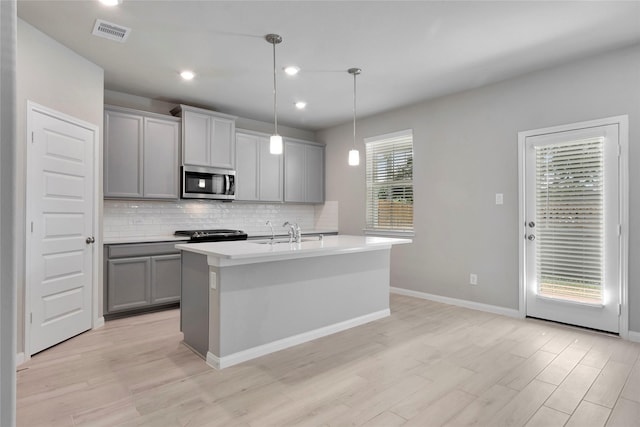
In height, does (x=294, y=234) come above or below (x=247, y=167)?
below

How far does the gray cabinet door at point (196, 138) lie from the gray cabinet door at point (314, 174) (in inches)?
73.3

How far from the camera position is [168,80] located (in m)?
4.14

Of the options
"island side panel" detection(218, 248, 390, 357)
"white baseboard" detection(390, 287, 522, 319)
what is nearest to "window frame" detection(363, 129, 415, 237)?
"white baseboard" detection(390, 287, 522, 319)

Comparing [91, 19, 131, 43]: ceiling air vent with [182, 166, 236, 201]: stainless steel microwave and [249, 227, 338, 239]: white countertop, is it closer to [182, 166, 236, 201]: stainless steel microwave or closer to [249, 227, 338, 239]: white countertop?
[182, 166, 236, 201]: stainless steel microwave

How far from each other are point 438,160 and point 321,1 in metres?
2.82

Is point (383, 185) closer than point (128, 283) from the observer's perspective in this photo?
No

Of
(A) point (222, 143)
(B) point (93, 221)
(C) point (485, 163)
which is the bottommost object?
(B) point (93, 221)

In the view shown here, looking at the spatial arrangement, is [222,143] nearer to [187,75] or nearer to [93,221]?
[187,75]

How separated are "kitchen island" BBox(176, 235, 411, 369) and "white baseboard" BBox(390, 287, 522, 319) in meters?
1.47

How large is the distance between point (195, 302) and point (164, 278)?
1475mm

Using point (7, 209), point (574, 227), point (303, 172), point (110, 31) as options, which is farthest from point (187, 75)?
point (574, 227)

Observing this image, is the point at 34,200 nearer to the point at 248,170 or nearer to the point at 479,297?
the point at 248,170

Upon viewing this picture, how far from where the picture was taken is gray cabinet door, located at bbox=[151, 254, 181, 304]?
424 centimetres

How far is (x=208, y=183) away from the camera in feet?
16.3
